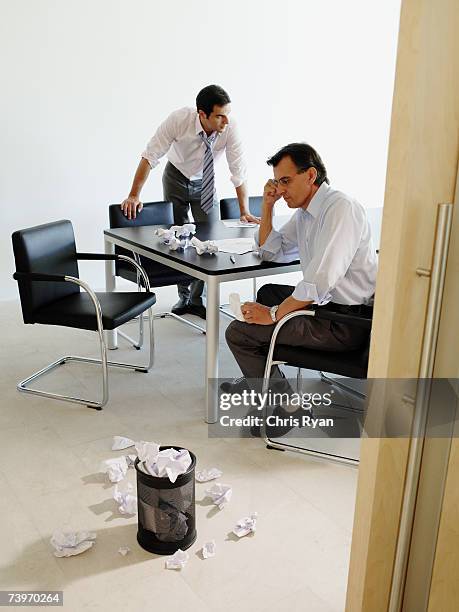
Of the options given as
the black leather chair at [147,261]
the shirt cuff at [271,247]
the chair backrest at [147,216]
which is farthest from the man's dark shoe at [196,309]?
the shirt cuff at [271,247]

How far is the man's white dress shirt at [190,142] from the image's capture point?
427 cm

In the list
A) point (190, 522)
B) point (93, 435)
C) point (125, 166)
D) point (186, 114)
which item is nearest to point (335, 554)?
point (190, 522)

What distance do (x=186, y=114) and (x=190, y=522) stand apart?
278 cm

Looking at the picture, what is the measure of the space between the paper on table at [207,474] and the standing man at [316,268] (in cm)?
52

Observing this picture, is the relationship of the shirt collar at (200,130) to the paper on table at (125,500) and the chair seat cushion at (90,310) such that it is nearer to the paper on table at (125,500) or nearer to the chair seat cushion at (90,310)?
the chair seat cushion at (90,310)

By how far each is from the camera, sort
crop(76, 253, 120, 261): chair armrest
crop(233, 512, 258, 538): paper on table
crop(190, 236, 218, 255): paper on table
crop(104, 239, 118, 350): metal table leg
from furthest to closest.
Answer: crop(104, 239, 118, 350): metal table leg → crop(76, 253, 120, 261): chair armrest → crop(190, 236, 218, 255): paper on table → crop(233, 512, 258, 538): paper on table

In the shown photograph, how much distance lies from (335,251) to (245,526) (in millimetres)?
1101

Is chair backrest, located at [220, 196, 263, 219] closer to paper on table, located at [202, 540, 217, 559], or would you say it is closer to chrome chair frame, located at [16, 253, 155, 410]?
chrome chair frame, located at [16, 253, 155, 410]

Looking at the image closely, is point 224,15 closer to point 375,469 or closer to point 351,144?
point 351,144

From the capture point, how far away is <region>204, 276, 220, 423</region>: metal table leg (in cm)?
297

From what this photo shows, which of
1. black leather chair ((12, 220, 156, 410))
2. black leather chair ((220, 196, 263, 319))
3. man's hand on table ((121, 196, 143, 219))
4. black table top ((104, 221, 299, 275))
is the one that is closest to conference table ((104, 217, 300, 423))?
black table top ((104, 221, 299, 275))

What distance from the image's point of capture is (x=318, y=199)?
9.28 ft

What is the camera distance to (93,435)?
3.00 m

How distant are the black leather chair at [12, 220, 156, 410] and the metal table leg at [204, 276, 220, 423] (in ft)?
1.62
